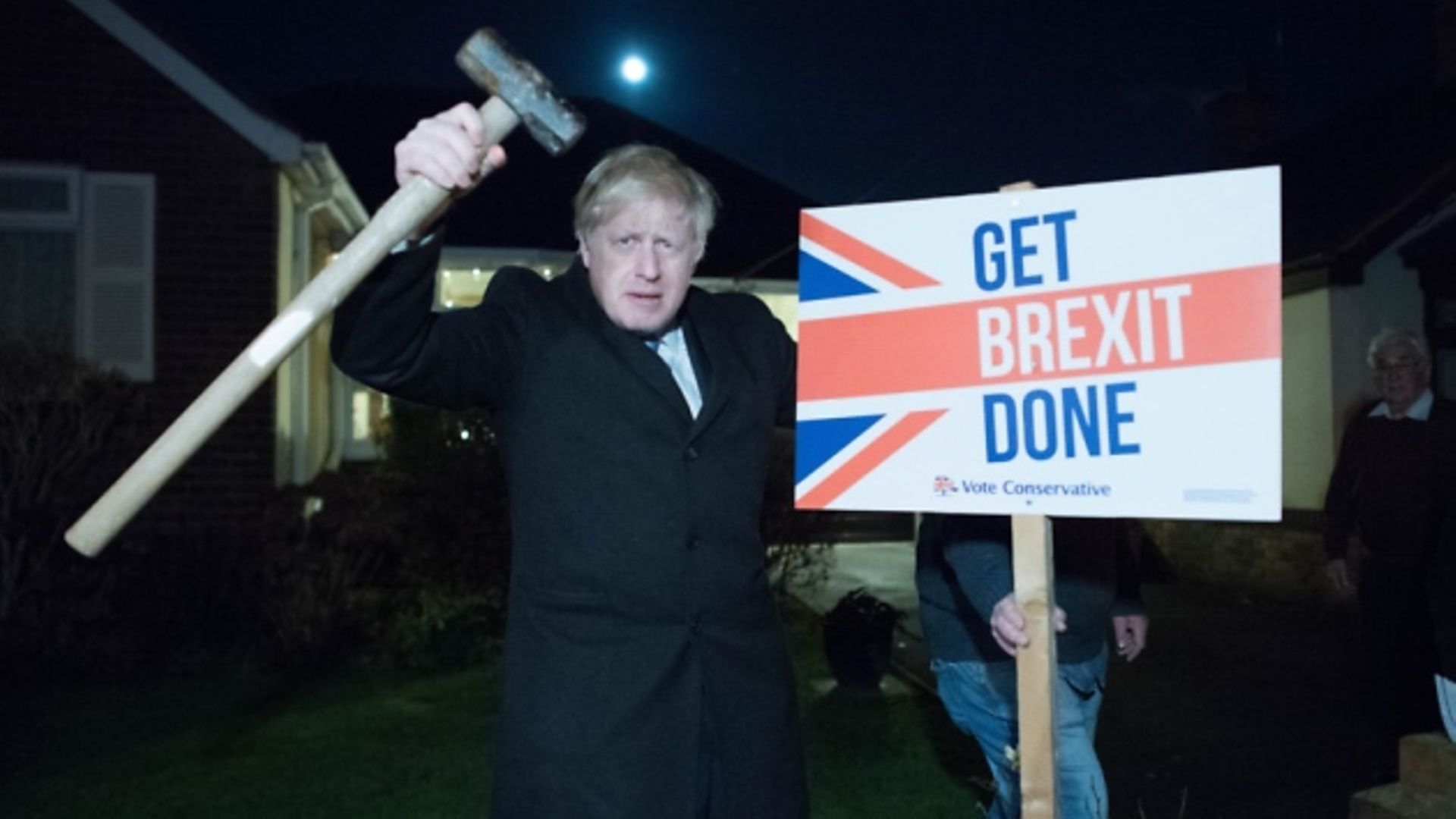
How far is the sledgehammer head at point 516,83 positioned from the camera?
2.01 meters

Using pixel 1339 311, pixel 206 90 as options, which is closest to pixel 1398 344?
pixel 1339 311

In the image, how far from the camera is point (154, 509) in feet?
27.2

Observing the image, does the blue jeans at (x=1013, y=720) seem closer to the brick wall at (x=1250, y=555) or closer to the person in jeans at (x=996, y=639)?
the person in jeans at (x=996, y=639)

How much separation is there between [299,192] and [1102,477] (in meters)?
8.40

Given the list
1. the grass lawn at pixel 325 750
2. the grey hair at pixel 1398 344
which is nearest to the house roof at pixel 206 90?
the grass lawn at pixel 325 750

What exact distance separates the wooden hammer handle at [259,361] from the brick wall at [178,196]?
6866 mm

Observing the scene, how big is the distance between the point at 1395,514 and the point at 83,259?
25.6ft

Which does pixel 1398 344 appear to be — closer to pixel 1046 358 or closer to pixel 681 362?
pixel 1046 358

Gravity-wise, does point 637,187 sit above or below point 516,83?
below

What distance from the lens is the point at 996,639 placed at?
2842 mm

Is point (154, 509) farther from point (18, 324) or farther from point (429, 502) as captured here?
point (429, 502)

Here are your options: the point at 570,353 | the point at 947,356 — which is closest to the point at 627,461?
the point at 570,353

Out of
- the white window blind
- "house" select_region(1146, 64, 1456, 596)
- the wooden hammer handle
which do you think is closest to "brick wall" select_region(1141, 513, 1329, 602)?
"house" select_region(1146, 64, 1456, 596)

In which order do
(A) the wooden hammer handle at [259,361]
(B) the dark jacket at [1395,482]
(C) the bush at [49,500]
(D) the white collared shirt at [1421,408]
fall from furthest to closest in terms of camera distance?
(C) the bush at [49,500] < (D) the white collared shirt at [1421,408] < (B) the dark jacket at [1395,482] < (A) the wooden hammer handle at [259,361]
